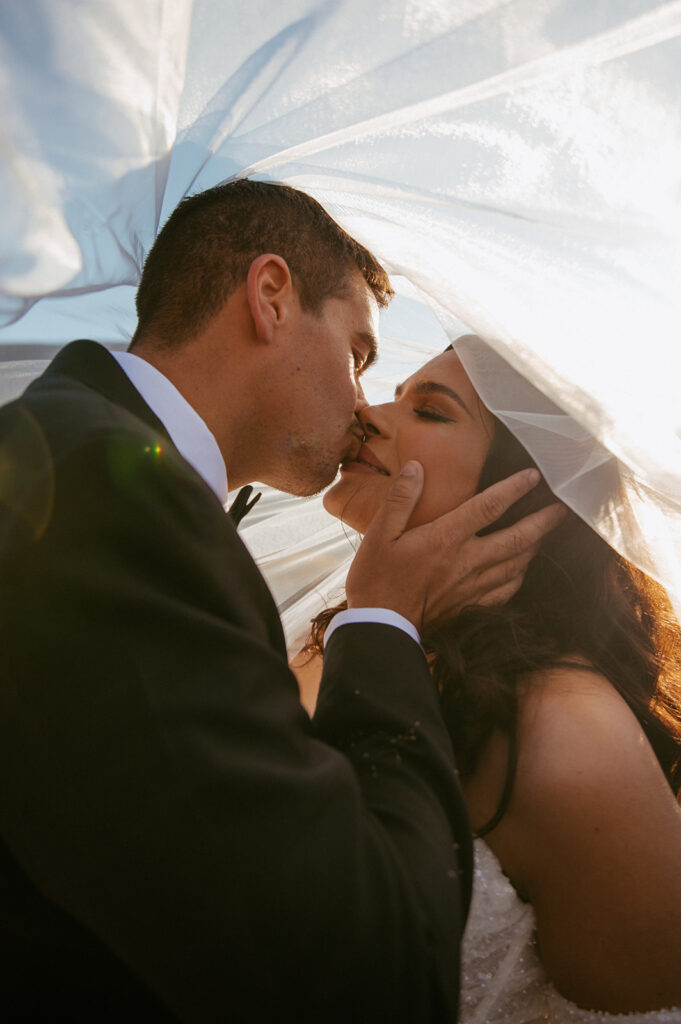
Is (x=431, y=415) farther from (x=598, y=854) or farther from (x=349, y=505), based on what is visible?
(x=598, y=854)

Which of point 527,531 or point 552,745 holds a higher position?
point 527,531

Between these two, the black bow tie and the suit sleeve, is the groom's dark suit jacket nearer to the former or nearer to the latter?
the suit sleeve

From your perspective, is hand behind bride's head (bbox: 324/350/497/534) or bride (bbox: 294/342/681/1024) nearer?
bride (bbox: 294/342/681/1024)

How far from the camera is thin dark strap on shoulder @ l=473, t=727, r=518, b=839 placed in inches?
78.7

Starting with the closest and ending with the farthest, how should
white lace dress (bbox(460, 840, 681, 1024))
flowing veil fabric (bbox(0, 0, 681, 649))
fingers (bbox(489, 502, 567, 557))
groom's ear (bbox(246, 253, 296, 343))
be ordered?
flowing veil fabric (bbox(0, 0, 681, 649)) → white lace dress (bbox(460, 840, 681, 1024)) → fingers (bbox(489, 502, 567, 557)) → groom's ear (bbox(246, 253, 296, 343))

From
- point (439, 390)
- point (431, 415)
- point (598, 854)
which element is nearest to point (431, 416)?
point (431, 415)

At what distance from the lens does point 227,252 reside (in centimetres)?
251

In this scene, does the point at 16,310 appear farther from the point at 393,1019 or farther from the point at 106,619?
the point at 393,1019

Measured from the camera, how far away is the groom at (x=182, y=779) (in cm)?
102

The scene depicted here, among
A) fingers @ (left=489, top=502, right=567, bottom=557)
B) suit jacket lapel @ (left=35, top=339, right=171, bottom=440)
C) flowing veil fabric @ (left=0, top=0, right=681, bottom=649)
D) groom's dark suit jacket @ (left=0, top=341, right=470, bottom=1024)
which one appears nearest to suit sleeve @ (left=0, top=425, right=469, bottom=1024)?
groom's dark suit jacket @ (left=0, top=341, right=470, bottom=1024)

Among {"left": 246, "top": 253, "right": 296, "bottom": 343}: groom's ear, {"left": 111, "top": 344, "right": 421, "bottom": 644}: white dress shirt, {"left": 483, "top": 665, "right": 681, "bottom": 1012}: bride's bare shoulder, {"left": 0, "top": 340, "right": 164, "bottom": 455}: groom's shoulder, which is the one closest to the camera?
{"left": 0, "top": 340, "right": 164, "bottom": 455}: groom's shoulder

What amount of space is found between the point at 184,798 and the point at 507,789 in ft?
4.13

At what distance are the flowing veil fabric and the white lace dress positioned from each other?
3.41 feet

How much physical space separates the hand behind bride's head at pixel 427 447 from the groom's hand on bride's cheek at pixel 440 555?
150 millimetres
